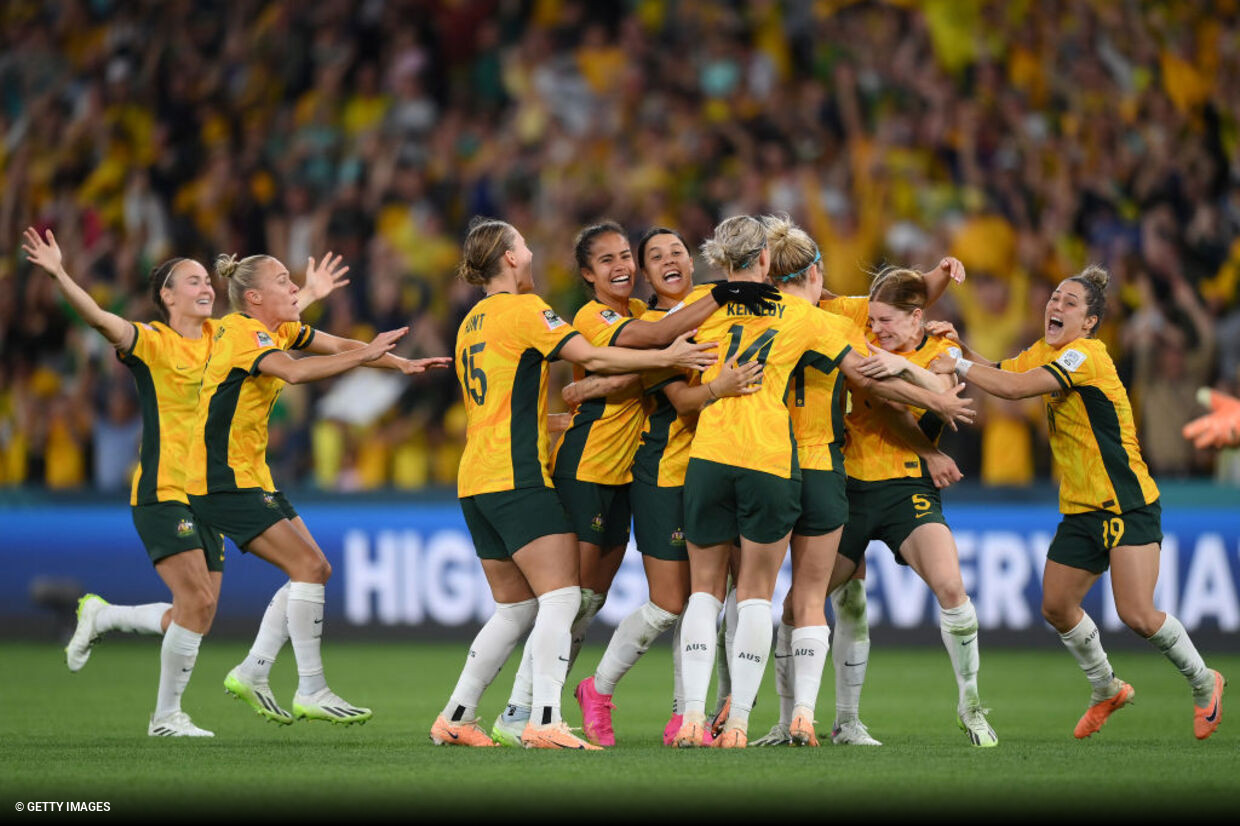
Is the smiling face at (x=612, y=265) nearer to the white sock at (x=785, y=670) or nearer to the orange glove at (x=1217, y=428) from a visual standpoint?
the white sock at (x=785, y=670)

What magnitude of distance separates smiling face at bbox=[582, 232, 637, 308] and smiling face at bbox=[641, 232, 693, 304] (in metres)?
0.11

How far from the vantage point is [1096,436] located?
8.34 meters

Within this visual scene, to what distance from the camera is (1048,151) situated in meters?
15.8

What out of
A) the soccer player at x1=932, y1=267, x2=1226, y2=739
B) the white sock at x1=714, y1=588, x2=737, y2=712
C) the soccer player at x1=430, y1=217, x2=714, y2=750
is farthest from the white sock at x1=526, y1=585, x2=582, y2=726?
the soccer player at x1=932, y1=267, x2=1226, y2=739

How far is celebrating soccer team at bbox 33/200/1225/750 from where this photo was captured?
7.57m

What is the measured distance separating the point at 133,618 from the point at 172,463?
1.08 metres

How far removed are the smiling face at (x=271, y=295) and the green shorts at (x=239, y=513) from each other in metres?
0.95

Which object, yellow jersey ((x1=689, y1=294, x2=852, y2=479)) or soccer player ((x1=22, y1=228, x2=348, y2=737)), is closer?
yellow jersey ((x1=689, y1=294, x2=852, y2=479))

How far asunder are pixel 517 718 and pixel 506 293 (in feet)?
6.75

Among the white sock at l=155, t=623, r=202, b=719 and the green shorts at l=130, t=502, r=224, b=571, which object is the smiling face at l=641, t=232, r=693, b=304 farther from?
the white sock at l=155, t=623, r=202, b=719

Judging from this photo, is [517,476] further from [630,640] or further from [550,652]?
[630,640]

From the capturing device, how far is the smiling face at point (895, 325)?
834cm

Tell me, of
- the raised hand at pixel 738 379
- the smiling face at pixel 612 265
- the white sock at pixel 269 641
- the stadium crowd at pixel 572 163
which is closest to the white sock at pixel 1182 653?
the raised hand at pixel 738 379

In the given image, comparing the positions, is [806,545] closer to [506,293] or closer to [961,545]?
[506,293]
